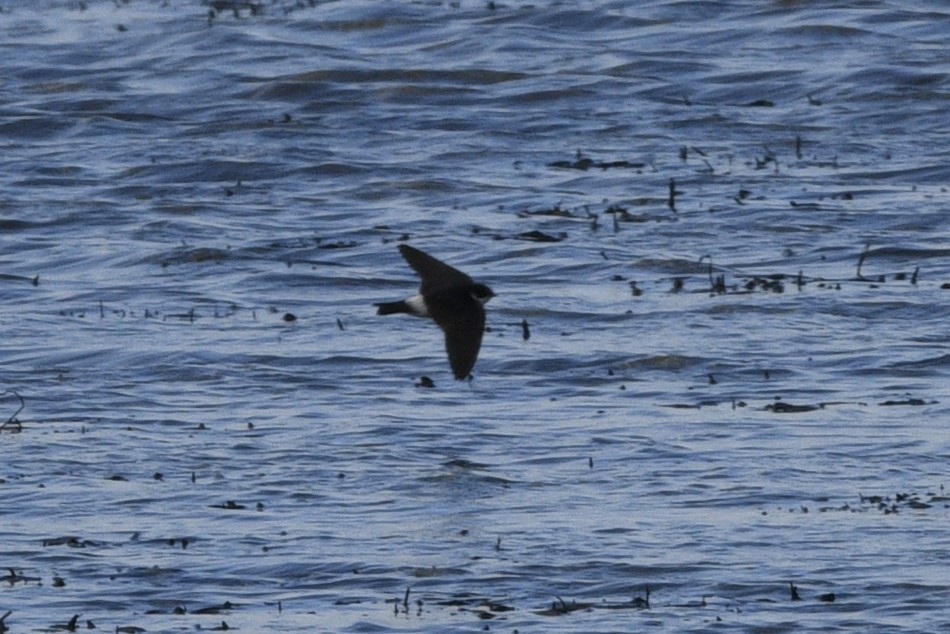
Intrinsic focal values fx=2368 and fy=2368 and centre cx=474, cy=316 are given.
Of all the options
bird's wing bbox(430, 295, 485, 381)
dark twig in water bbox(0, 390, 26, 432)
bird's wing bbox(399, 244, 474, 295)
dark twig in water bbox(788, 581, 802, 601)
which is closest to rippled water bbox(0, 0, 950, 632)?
dark twig in water bbox(788, 581, 802, 601)

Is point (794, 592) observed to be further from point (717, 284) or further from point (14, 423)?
point (717, 284)

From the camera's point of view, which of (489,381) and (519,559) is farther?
(489,381)

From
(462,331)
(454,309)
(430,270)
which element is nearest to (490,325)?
(430,270)

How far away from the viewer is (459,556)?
28.8 feet

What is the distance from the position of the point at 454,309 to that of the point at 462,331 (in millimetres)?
182

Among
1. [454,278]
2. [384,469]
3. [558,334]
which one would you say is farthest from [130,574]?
[558,334]

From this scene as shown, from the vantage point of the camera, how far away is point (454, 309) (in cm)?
1064

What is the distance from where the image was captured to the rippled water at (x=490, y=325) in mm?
8562

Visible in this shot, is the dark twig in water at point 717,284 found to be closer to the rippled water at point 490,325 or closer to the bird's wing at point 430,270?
the rippled water at point 490,325

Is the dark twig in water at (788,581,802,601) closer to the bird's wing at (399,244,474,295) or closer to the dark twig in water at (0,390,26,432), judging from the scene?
the bird's wing at (399,244,474,295)

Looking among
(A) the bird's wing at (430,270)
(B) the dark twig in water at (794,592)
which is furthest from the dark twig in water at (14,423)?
(B) the dark twig in water at (794,592)

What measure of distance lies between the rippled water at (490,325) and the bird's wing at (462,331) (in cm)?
44

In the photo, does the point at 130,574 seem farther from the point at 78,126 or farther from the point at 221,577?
the point at 78,126

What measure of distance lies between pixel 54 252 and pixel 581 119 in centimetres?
618
